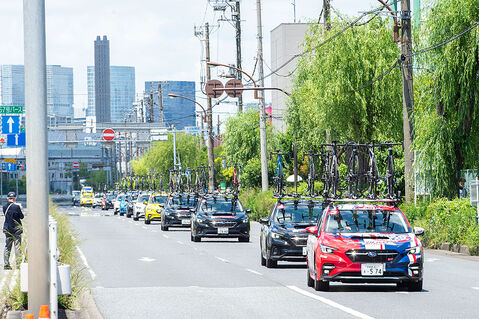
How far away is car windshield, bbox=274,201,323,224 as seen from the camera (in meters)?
22.1

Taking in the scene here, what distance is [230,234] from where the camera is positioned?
32.8 metres

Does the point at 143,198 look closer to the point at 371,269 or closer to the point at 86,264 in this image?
the point at 86,264

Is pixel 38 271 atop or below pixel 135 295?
atop

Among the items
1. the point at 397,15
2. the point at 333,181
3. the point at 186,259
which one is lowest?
the point at 186,259

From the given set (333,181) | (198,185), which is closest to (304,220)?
(333,181)

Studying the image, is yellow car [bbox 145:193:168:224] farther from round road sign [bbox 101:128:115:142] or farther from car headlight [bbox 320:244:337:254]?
car headlight [bbox 320:244:337:254]

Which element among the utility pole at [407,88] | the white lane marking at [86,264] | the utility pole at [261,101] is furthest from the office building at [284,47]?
the white lane marking at [86,264]

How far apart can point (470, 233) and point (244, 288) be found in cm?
1053

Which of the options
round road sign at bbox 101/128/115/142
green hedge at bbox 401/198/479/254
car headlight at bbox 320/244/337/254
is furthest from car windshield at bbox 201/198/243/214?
round road sign at bbox 101/128/115/142

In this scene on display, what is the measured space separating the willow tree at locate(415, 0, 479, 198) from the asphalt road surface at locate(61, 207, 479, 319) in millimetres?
3773

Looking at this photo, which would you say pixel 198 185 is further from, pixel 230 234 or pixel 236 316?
pixel 236 316

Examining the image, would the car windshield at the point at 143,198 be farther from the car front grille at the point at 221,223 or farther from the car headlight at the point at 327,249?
the car headlight at the point at 327,249

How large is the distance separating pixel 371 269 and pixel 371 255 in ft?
0.76

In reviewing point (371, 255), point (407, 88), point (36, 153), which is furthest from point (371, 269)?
point (407, 88)
